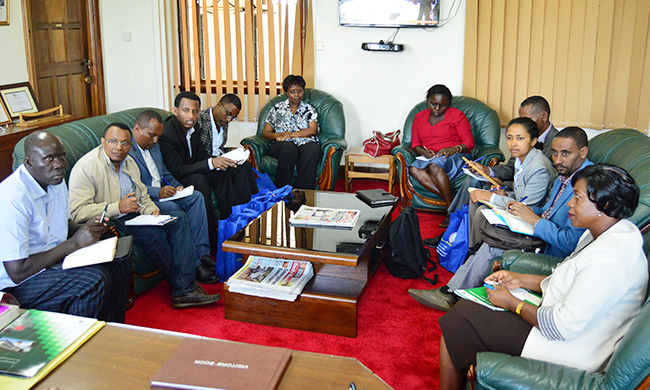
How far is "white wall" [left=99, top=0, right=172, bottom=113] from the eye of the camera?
6.14 meters

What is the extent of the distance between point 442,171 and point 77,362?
352 centimetres

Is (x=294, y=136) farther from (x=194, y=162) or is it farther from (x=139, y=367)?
(x=139, y=367)

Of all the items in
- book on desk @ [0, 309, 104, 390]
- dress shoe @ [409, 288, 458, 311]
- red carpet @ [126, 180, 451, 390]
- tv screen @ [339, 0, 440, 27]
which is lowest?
red carpet @ [126, 180, 451, 390]

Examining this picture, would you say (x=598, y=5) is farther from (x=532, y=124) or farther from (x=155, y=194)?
(x=155, y=194)

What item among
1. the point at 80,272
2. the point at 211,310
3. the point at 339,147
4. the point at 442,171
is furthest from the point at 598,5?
the point at 80,272

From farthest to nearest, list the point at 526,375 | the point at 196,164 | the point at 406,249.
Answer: the point at 196,164, the point at 406,249, the point at 526,375

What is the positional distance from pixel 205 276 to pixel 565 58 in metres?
3.85

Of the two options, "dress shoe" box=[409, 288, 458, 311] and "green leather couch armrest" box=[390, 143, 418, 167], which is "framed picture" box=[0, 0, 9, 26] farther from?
"dress shoe" box=[409, 288, 458, 311]

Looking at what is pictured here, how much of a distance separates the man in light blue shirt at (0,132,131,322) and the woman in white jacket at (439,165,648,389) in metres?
1.53

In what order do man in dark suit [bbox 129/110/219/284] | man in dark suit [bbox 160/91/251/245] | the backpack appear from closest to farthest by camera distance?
man in dark suit [bbox 129/110/219/284], the backpack, man in dark suit [bbox 160/91/251/245]

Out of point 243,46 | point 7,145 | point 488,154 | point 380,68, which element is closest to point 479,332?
point 488,154

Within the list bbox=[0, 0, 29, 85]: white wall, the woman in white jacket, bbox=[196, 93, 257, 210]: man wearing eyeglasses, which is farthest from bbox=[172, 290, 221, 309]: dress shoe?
bbox=[0, 0, 29, 85]: white wall

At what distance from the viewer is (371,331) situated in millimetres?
2963

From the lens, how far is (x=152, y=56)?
6.23 metres
